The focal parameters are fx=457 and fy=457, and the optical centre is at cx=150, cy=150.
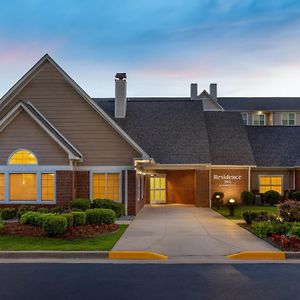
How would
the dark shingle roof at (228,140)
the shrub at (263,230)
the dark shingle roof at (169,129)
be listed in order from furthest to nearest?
1. the dark shingle roof at (228,140)
2. the dark shingle roof at (169,129)
3. the shrub at (263,230)

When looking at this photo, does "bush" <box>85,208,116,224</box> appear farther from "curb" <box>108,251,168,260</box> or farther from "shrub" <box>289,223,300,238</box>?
"shrub" <box>289,223,300,238</box>

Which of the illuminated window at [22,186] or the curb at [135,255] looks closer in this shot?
the curb at [135,255]

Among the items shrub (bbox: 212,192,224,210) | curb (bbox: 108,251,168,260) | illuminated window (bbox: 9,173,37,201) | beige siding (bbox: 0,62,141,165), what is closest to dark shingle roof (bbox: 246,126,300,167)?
shrub (bbox: 212,192,224,210)

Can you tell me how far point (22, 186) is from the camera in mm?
22688

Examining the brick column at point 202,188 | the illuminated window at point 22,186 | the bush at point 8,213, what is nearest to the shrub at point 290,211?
the illuminated window at point 22,186

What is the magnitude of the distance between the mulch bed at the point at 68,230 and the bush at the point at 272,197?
18051 mm

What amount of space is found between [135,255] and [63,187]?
10.8 meters

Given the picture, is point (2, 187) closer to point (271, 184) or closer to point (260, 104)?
point (271, 184)

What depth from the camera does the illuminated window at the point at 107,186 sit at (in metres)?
24.1

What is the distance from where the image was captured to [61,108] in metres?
24.9

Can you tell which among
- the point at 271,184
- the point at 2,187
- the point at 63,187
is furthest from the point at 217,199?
the point at 2,187

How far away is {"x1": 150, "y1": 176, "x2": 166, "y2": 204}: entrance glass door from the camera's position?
33.2m

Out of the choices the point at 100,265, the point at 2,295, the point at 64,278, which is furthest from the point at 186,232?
the point at 2,295

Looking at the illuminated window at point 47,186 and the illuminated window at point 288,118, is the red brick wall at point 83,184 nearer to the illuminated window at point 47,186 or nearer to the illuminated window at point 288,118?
the illuminated window at point 47,186
